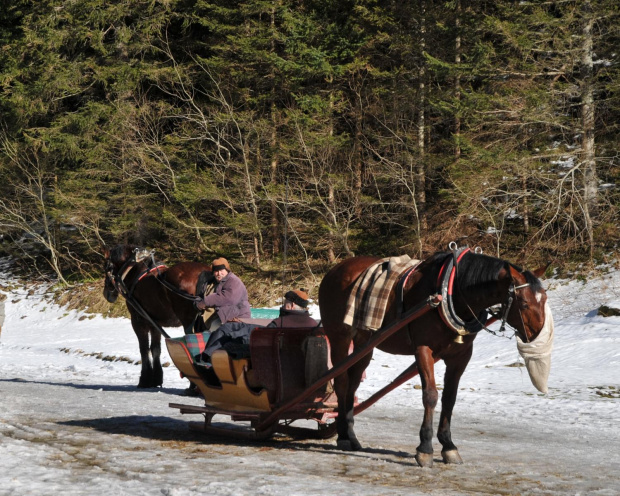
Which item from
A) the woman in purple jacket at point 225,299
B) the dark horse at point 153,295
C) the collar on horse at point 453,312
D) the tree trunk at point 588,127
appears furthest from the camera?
the tree trunk at point 588,127

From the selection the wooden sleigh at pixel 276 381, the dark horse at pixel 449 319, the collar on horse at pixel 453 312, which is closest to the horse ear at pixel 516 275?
the dark horse at pixel 449 319

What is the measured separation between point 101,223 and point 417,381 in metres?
17.2

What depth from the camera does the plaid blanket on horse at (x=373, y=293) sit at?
704cm

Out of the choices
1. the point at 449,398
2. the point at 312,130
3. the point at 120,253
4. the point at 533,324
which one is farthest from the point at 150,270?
the point at 312,130

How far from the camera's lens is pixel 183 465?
6402mm

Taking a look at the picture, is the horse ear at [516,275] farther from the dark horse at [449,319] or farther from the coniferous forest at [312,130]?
the coniferous forest at [312,130]

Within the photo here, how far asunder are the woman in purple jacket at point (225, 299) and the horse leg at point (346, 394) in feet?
9.45

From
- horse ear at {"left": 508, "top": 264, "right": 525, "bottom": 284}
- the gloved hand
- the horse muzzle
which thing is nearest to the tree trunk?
the horse muzzle

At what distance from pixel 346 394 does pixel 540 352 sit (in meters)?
2.07

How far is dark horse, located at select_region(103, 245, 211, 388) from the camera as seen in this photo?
39.2 ft

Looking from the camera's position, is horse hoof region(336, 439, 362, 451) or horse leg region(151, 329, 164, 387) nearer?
horse hoof region(336, 439, 362, 451)

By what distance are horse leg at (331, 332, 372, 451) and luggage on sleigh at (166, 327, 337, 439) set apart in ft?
0.49

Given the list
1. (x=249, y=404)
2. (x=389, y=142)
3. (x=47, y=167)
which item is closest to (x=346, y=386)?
(x=249, y=404)

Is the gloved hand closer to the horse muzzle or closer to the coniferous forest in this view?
the horse muzzle
